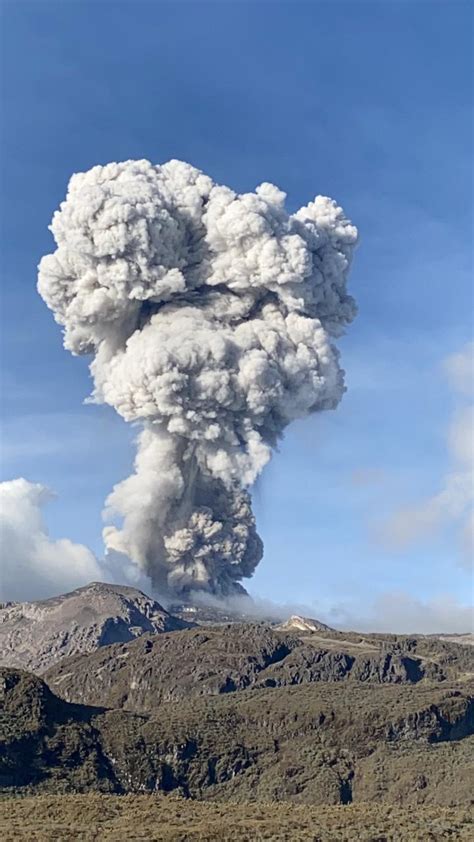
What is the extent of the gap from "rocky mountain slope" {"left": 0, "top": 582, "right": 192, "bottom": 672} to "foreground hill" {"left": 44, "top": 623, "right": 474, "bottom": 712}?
15090 mm

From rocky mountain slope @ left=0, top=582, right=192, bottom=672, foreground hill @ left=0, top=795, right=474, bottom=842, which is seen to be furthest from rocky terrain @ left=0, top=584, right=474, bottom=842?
rocky mountain slope @ left=0, top=582, right=192, bottom=672

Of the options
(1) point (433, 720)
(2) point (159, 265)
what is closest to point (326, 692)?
(1) point (433, 720)

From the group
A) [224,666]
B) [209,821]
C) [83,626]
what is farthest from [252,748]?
[83,626]

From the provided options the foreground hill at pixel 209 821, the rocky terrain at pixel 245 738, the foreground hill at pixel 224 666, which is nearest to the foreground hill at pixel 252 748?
the rocky terrain at pixel 245 738

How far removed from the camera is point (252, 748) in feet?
254

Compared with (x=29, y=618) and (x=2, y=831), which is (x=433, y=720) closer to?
(x=2, y=831)

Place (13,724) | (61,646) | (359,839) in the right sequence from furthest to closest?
1. (61,646)
2. (13,724)
3. (359,839)

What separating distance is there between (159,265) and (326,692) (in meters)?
49.5

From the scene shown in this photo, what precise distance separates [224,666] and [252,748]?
24890mm

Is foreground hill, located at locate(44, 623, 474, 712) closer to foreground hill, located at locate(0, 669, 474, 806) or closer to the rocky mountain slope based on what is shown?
foreground hill, located at locate(0, 669, 474, 806)

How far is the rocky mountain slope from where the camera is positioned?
127250 mm

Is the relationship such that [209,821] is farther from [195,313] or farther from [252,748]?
[195,313]

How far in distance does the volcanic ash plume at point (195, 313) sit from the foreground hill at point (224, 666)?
1629 cm

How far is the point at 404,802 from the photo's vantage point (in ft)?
219
